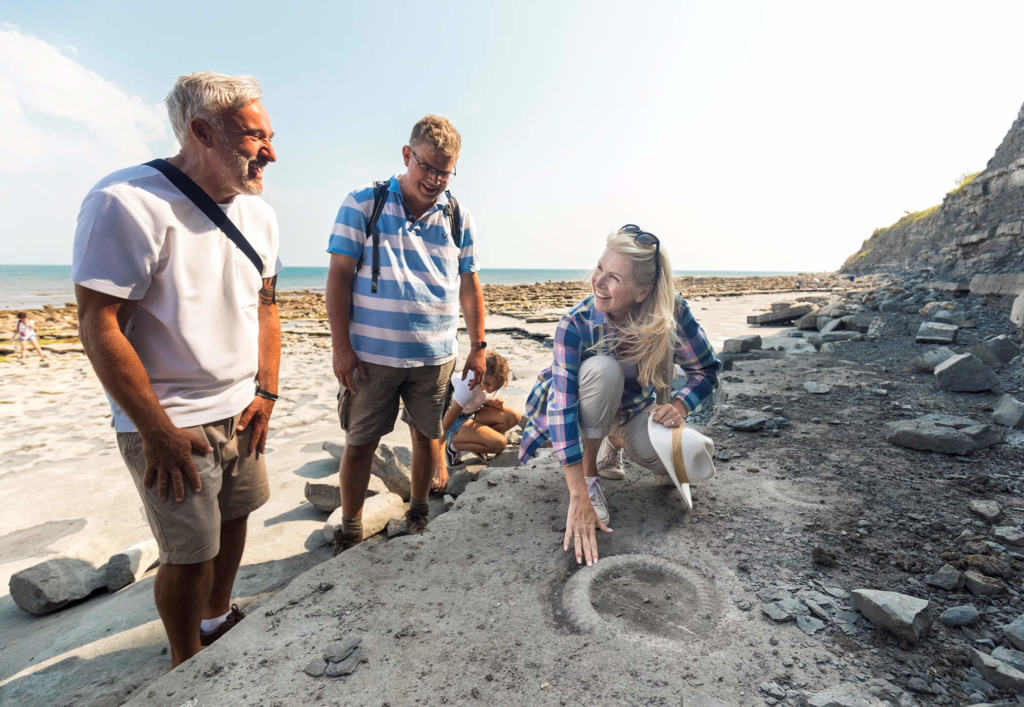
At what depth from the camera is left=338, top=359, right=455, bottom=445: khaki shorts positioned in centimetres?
240

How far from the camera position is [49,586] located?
226cm

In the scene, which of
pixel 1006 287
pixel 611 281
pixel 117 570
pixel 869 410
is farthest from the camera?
pixel 1006 287

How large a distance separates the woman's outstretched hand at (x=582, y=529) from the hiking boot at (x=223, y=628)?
4.43ft

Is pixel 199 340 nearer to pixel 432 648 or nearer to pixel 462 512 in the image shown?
pixel 432 648

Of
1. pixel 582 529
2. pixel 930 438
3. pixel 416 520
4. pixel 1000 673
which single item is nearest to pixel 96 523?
pixel 416 520

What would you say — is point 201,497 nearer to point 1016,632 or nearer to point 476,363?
point 476,363

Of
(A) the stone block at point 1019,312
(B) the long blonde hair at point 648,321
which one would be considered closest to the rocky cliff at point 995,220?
(A) the stone block at point 1019,312

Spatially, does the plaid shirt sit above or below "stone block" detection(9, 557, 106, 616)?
above

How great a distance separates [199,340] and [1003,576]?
2.82 metres

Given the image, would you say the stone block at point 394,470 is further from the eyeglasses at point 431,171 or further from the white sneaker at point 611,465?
the eyeglasses at point 431,171

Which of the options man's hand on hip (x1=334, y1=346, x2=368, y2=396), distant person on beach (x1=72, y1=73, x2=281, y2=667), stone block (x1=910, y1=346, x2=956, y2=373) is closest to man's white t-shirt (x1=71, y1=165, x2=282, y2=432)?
distant person on beach (x1=72, y1=73, x2=281, y2=667)

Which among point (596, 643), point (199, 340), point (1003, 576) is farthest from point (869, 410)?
point (199, 340)

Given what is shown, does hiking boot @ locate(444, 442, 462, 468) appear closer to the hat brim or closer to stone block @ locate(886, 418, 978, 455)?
the hat brim

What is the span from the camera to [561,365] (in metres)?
2.28
